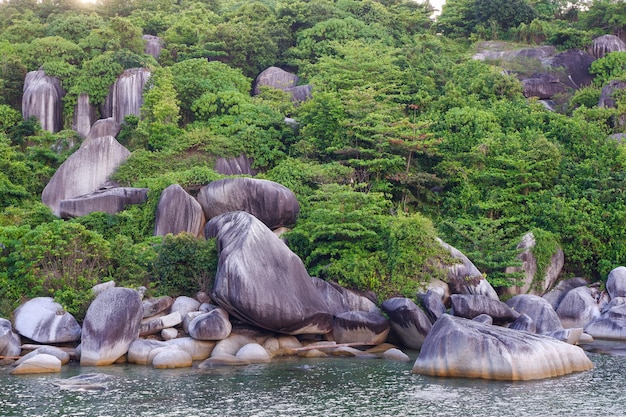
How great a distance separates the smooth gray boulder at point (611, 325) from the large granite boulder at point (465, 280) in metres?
3.17

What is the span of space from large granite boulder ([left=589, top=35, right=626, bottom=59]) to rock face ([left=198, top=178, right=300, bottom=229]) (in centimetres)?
2516

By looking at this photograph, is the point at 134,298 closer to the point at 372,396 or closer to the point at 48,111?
the point at 372,396

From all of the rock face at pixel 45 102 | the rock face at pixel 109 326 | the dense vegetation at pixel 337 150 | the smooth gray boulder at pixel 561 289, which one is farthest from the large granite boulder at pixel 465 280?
the rock face at pixel 45 102

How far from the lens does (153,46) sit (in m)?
45.0

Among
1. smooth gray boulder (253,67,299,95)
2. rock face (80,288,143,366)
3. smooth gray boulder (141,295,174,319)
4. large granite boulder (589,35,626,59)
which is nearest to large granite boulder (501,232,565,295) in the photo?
smooth gray boulder (141,295,174,319)

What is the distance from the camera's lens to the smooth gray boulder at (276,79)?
43312mm

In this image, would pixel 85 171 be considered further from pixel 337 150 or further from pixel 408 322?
pixel 408 322

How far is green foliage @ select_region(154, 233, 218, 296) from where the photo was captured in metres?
23.9

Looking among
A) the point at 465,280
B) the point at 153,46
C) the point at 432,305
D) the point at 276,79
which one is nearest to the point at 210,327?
the point at 432,305

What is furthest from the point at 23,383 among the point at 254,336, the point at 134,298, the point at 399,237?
the point at 399,237

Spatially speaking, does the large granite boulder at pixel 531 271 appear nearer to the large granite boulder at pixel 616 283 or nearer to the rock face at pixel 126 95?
the large granite boulder at pixel 616 283

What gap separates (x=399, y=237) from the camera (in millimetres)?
25500

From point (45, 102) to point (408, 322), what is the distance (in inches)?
906

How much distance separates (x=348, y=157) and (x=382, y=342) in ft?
36.3
